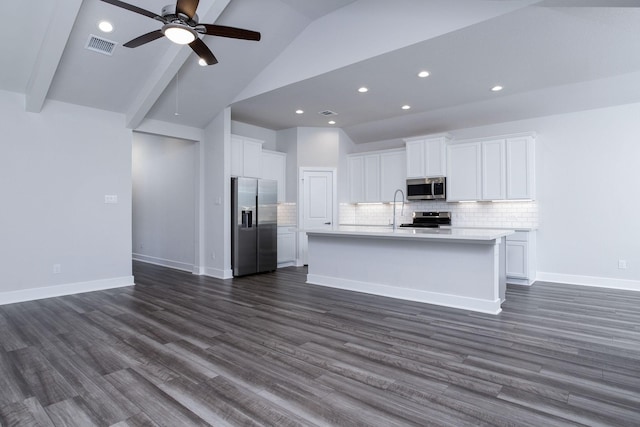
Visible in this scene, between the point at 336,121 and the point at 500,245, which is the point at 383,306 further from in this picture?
the point at 336,121

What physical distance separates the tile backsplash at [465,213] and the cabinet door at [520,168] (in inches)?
12.7

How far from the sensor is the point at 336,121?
7.30 metres

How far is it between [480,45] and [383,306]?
130 inches

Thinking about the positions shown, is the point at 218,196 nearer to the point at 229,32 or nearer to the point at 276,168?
the point at 276,168

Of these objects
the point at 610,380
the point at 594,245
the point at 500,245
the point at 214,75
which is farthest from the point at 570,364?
the point at 214,75

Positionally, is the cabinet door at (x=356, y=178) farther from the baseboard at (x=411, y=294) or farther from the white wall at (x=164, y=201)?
A: the white wall at (x=164, y=201)

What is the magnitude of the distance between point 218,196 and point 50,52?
123 inches

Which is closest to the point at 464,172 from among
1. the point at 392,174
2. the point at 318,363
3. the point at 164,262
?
the point at 392,174

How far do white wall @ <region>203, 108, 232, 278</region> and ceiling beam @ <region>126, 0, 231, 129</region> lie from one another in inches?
50.2

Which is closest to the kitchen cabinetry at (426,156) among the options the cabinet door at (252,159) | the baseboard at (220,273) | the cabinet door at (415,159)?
the cabinet door at (415,159)

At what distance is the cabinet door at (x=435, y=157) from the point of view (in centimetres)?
659

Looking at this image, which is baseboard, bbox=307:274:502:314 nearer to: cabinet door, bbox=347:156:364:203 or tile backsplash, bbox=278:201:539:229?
tile backsplash, bbox=278:201:539:229

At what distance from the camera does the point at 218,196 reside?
6430 mm

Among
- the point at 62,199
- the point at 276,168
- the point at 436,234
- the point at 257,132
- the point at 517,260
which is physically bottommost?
the point at 517,260
